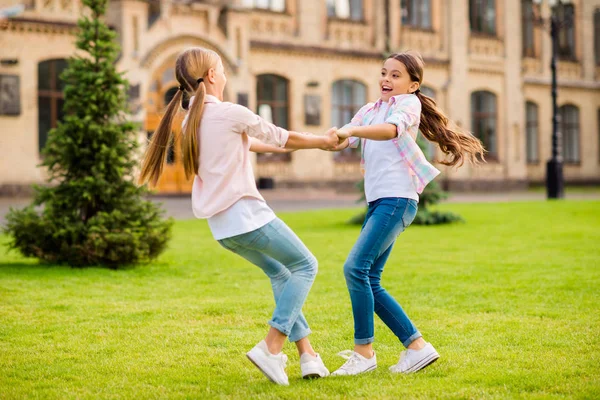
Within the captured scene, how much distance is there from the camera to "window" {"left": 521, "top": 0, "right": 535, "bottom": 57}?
41.6 metres

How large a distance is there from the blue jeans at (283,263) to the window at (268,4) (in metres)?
26.8

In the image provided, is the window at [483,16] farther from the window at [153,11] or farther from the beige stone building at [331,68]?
the window at [153,11]

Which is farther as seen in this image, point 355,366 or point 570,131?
point 570,131

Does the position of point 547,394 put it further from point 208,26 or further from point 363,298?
point 208,26

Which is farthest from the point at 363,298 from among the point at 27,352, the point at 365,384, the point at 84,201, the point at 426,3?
the point at 426,3

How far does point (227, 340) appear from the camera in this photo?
671cm

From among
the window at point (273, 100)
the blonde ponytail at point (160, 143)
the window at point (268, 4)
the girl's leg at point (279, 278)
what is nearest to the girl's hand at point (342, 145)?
the girl's leg at point (279, 278)

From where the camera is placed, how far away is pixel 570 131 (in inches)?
1730

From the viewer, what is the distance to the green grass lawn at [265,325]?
17.2ft

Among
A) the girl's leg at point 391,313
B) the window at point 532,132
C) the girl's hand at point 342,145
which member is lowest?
the girl's leg at point 391,313

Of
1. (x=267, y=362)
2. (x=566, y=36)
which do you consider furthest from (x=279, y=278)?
(x=566, y=36)

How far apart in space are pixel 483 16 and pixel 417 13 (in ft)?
13.2

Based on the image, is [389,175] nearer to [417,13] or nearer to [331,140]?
[331,140]

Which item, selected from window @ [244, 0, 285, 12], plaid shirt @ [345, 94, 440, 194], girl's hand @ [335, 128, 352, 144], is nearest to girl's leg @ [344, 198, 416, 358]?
plaid shirt @ [345, 94, 440, 194]
